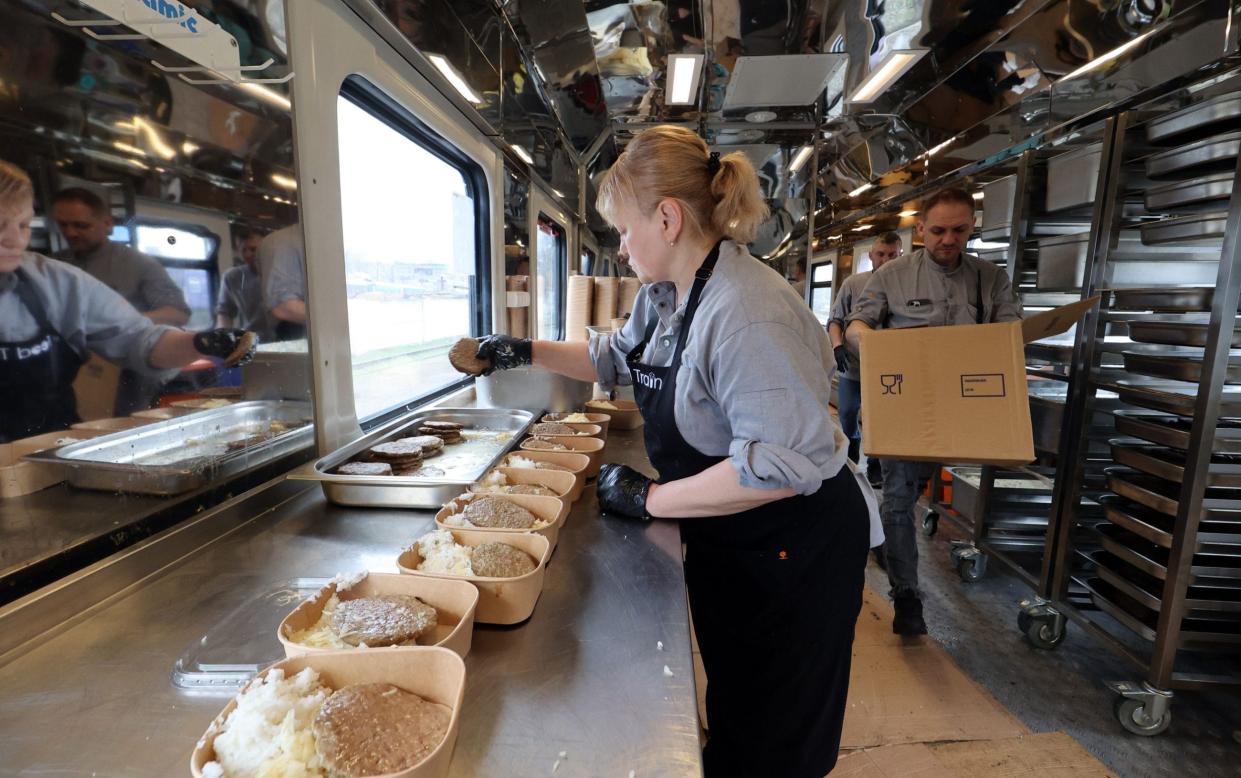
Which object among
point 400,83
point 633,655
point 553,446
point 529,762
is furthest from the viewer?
point 400,83

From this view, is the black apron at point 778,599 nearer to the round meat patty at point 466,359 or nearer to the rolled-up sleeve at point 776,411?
the rolled-up sleeve at point 776,411

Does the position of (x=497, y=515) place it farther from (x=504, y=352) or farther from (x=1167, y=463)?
(x=1167, y=463)

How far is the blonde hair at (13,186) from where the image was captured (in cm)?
84

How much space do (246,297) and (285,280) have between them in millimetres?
138

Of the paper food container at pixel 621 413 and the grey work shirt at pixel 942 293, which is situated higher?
the grey work shirt at pixel 942 293

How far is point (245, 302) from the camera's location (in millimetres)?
1374

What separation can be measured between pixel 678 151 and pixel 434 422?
1.37m

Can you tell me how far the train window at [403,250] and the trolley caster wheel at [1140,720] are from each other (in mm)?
2955

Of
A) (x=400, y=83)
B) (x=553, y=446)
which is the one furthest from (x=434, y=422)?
(x=400, y=83)

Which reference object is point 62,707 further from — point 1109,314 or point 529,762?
point 1109,314

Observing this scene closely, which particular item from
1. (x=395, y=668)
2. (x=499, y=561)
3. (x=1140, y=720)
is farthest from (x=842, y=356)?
(x=395, y=668)

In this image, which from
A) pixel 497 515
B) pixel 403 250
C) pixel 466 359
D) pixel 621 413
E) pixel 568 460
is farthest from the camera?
pixel 403 250

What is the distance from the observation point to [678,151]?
120 cm

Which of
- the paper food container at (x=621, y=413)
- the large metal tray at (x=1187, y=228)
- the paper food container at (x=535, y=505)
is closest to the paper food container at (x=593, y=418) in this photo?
the paper food container at (x=621, y=413)
